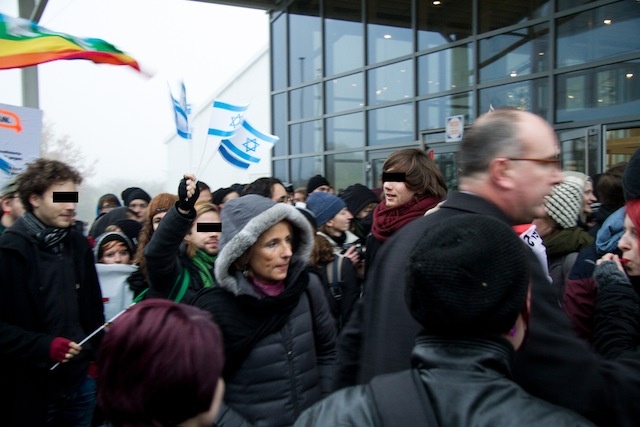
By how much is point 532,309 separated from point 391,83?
10659 millimetres

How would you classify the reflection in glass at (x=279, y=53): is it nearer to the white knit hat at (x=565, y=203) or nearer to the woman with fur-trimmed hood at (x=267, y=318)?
the white knit hat at (x=565, y=203)

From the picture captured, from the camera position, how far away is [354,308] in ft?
7.19

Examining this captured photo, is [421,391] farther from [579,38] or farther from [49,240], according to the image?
[579,38]

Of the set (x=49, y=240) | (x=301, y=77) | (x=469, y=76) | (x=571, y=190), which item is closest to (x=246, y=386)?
(x=49, y=240)

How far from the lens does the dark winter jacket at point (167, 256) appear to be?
2906 mm

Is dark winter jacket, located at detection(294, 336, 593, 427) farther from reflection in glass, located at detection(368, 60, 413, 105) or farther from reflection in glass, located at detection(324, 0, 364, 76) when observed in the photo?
reflection in glass, located at detection(324, 0, 364, 76)

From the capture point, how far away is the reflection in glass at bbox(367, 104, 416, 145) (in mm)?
11153

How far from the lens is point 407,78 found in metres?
11.2

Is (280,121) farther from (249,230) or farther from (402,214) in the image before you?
(249,230)

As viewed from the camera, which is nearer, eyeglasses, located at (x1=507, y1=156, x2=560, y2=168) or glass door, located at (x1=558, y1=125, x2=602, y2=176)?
eyeglasses, located at (x1=507, y1=156, x2=560, y2=168)

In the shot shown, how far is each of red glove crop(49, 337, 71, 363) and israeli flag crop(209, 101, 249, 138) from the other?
3329 mm

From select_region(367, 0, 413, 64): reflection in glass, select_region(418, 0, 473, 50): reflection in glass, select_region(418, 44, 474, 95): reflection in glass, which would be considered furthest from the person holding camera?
select_region(367, 0, 413, 64): reflection in glass

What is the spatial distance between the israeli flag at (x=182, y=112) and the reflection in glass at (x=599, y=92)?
5782 millimetres

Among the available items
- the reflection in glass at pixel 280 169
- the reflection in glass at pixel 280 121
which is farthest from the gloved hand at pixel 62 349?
the reflection in glass at pixel 280 121
